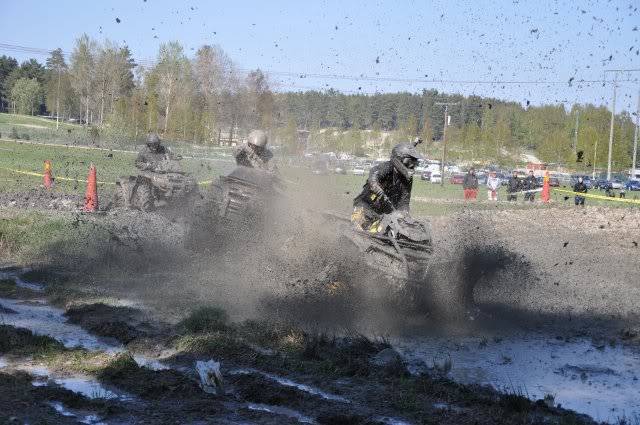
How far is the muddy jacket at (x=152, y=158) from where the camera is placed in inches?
931

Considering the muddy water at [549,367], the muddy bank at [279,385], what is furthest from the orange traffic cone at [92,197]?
the muddy water at [549,367]

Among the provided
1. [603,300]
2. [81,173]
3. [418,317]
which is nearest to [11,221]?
[418,317]

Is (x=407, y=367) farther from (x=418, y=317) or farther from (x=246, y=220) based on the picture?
(x=246, y=220)

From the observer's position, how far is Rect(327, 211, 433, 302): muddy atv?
40.6ft

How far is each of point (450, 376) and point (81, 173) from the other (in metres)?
35.2

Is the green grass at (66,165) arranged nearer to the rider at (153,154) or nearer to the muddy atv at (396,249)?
the rider at (153,154)

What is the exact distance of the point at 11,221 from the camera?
Answer: 2069 centimetres

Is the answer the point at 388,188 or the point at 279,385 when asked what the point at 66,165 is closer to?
the point at 388,188

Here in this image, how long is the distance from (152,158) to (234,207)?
27.9 ft

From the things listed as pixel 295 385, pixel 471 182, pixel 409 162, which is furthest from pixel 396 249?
pixel 471 182

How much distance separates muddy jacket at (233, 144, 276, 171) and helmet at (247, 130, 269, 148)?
0.12 meters

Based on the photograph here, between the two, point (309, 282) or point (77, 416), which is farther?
point (309, 282)

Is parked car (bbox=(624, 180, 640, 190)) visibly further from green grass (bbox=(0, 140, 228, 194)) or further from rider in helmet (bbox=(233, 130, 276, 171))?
rider in helmet (bbox=(233, 130, 276, 171))

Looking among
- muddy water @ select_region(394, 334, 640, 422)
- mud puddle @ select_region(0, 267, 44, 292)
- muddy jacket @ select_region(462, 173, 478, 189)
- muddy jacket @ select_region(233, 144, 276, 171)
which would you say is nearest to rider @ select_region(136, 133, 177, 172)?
muddy jacket @ select_region(233, 144, 276, 171)
